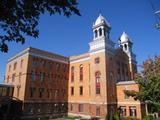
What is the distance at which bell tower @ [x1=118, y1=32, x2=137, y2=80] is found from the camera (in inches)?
1820

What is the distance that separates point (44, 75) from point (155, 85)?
2629cm

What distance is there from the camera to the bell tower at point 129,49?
46.2 meters

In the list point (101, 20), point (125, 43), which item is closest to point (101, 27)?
point (101, 20)

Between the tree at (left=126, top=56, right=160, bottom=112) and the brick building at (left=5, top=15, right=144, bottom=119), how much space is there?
11759mm

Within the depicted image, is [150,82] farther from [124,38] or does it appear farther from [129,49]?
[124,38]

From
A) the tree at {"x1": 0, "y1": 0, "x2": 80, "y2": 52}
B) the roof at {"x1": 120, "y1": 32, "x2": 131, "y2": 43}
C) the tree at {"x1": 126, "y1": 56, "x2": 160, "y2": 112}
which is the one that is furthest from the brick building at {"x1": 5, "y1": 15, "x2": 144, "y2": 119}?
the tree at {"x1": 0, "y1": 0, "x2": 80, "y2": 52}

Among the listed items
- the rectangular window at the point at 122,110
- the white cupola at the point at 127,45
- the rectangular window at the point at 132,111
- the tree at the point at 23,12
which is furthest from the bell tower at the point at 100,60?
the tree at the point at 23,12

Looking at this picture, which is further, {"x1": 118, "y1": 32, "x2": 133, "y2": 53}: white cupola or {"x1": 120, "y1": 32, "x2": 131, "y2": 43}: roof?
{"x1": 120, "y1": 32, "x2": 131, "y2": 43}: roof

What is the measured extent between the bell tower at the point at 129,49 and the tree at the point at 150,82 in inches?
873

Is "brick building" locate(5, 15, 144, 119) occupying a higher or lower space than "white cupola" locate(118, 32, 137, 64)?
lower

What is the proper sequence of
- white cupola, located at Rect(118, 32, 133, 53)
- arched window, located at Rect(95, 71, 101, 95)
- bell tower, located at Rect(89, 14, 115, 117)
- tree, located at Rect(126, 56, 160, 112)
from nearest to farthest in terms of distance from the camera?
tree, located at Rect(126, 56, 160, 112) → bell tower, located at Rect(89, 14, 115, 117) → arched window, located at Rect(95, 71, 101, 95) → white cupola, located at Rect(118, 32, 133, 53)

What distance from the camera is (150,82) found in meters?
22.5

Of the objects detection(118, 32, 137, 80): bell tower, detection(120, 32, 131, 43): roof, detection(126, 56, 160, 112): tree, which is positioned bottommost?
detection(126, 56, 160, 112): tree

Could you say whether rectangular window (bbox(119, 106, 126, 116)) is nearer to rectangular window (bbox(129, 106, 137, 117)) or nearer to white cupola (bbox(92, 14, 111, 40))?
rectangular window (bbox(129, 106, 137, 117))
